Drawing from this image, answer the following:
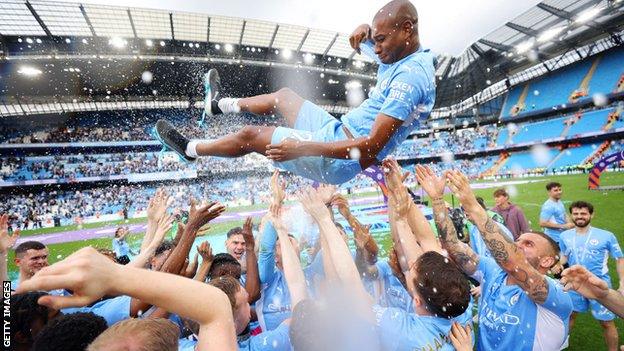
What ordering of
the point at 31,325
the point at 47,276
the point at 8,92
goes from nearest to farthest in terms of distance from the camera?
the point at 47,276 → the point at 31,325 → the point at 8,92

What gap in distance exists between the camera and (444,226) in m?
3.07

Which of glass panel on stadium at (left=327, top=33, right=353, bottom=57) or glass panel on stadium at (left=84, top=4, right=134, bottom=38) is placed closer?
glass panel on stadium at (left=84, top=4, right=134, bottom=38)

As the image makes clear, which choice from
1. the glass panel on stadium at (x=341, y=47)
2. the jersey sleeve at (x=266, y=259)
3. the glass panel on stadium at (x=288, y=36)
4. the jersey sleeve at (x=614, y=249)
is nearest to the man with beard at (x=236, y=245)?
the jersey sleeve at (x=266, y=259)

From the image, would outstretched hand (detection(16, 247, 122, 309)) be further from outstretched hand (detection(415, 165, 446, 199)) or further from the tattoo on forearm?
the tattoo on forearm

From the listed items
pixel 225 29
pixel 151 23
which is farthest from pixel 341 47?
pixel 151 23

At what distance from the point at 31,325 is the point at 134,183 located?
34315mm

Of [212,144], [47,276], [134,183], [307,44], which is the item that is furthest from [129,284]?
[134,183]

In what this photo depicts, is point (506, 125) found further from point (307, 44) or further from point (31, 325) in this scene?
point (31, 325)

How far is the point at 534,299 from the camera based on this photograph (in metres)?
2.46

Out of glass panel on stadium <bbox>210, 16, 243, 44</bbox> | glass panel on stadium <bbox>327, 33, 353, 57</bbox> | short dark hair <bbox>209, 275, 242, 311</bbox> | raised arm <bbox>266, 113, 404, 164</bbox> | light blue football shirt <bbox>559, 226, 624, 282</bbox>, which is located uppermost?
glass panel on stadium <bbox>210, 16, 243, 44</bbox>

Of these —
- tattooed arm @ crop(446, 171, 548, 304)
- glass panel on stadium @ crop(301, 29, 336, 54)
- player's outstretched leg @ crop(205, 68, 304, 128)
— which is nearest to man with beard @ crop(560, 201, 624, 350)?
tattooed arm @ crop(446, 171, 548, 304)

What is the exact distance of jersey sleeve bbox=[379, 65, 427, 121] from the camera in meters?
2.76

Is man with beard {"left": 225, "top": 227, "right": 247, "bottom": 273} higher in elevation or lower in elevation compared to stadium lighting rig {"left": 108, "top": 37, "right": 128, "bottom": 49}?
lower

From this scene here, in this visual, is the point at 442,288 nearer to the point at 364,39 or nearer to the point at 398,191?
the point at 398,191
